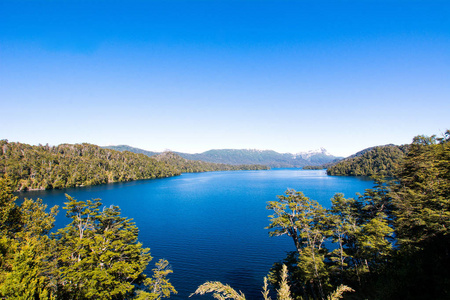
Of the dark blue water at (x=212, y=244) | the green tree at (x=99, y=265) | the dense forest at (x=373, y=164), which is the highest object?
the dense forest at (x=373, y=164)

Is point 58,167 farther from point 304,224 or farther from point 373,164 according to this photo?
point 373,164

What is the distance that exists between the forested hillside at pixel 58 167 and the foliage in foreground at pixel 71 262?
109m

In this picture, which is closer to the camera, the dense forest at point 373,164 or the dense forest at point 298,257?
the dense forest at point 298,257

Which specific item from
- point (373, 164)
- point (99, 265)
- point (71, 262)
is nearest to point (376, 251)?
point (99, 265)

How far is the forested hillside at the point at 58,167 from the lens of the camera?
121 metres

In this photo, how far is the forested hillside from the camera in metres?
121

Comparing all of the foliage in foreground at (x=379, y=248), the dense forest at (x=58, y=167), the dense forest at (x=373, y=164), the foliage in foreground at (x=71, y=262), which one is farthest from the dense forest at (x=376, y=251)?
the dense forest at (x=373, y=164)

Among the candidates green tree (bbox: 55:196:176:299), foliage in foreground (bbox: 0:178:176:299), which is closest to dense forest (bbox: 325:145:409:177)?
green tree (bbox: 55:196:176:299)

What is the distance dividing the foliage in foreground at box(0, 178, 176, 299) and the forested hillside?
359 ft

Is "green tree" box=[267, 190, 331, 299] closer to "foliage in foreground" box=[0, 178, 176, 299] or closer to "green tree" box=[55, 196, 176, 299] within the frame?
"foliage in foreground" box=[0, 178, 176, 299]

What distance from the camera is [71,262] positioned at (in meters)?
18.2

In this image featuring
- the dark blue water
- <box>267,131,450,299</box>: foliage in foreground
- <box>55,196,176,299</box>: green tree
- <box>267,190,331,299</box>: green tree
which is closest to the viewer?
<box>267,131,450,299</box>: foliage in foreground

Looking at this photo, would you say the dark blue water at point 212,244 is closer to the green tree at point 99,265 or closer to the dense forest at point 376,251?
the dense forest at point 376,251

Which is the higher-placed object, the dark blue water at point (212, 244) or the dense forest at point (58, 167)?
the dense forest at point (58, 167)
